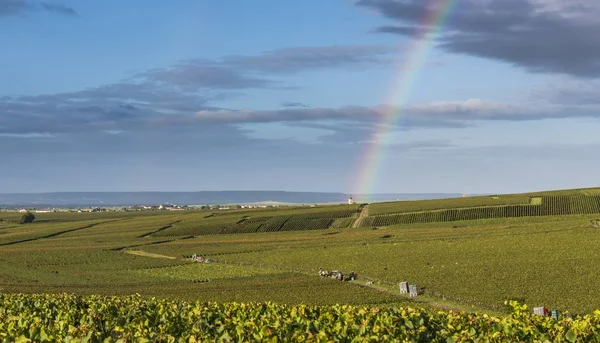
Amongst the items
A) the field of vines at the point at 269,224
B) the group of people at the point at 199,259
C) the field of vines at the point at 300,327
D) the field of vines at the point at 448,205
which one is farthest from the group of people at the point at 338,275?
the field of vines at the point at 448,205

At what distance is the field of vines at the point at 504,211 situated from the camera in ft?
419

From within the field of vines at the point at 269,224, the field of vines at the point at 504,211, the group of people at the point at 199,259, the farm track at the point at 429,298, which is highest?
the field of vines at the point at 504,211

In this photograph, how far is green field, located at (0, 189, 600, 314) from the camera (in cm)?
5372

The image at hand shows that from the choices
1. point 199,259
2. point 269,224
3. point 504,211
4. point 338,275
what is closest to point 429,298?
point 338,275

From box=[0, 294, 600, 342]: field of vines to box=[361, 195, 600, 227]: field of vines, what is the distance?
10963cm

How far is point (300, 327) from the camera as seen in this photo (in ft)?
66.1

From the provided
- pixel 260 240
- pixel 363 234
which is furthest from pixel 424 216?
pixel 260 240

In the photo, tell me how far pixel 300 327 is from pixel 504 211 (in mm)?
118321

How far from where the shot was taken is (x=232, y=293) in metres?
57.0

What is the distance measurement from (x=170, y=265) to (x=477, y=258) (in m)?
35.9

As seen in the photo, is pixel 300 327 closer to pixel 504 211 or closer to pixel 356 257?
pixel 356 257

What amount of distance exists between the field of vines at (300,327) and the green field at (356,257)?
23760 mm

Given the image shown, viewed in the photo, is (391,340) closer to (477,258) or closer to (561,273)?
(561,273)

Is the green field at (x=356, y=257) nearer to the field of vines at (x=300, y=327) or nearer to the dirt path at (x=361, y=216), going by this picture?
the dirt path at (x=361, y=216)
